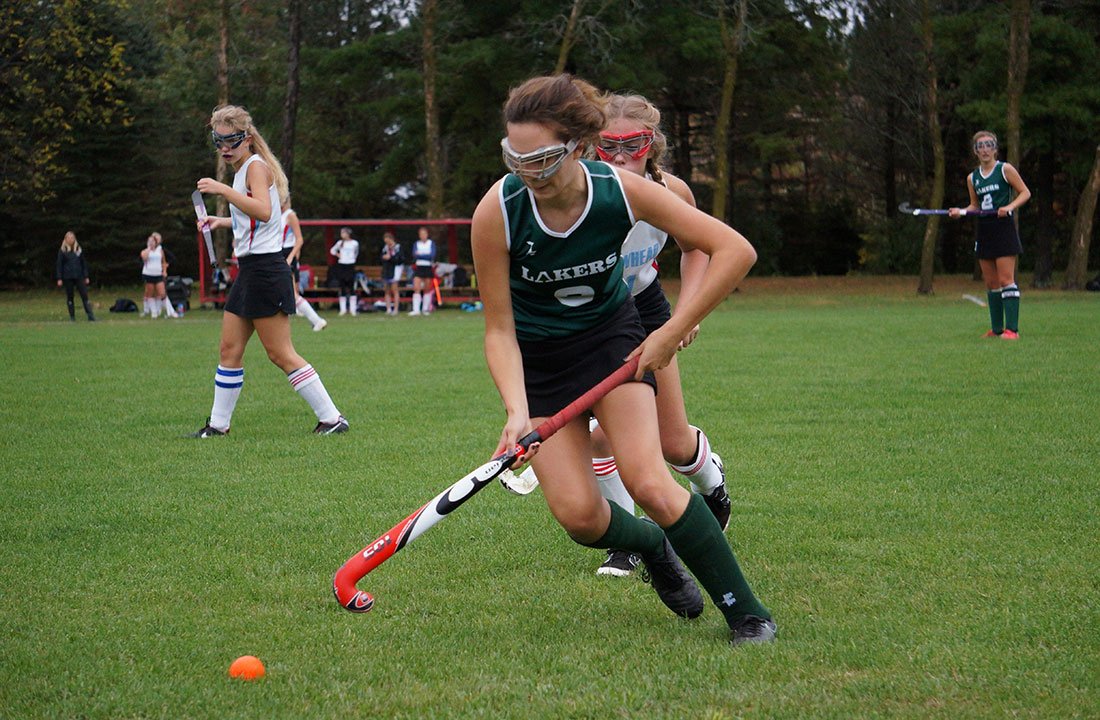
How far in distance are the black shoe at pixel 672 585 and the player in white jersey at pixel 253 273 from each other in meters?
4.60

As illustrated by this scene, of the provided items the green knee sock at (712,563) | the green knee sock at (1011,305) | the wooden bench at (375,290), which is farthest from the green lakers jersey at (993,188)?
the wooden bench at (375,290)

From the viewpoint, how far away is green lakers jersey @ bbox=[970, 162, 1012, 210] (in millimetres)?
13852

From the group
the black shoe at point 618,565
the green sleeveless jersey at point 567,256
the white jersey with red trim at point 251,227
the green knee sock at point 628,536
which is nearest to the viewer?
the green sleeveless jersey at point 567,256

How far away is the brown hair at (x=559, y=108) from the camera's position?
3.78m

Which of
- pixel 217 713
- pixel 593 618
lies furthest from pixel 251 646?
pixel 593 618

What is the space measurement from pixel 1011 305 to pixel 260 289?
9.55m

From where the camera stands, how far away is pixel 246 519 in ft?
19.2

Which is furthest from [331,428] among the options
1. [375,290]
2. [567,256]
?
[375,290]

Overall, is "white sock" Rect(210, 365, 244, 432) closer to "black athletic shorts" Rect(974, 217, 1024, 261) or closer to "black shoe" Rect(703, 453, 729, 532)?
"black shoe" Rect(703, 453, 729, 532)

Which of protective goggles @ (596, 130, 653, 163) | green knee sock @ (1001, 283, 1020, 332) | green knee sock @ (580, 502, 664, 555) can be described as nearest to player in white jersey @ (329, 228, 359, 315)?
green knee sock @ (1001, 283, 1020, 332)

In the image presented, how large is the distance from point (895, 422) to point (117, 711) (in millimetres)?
6260

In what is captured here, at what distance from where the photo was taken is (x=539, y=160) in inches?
149

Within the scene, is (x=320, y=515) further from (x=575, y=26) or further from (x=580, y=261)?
(x=575, y=26)

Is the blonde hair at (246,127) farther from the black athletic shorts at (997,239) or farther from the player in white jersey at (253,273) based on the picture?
the black athletic shorts at (997,239)
